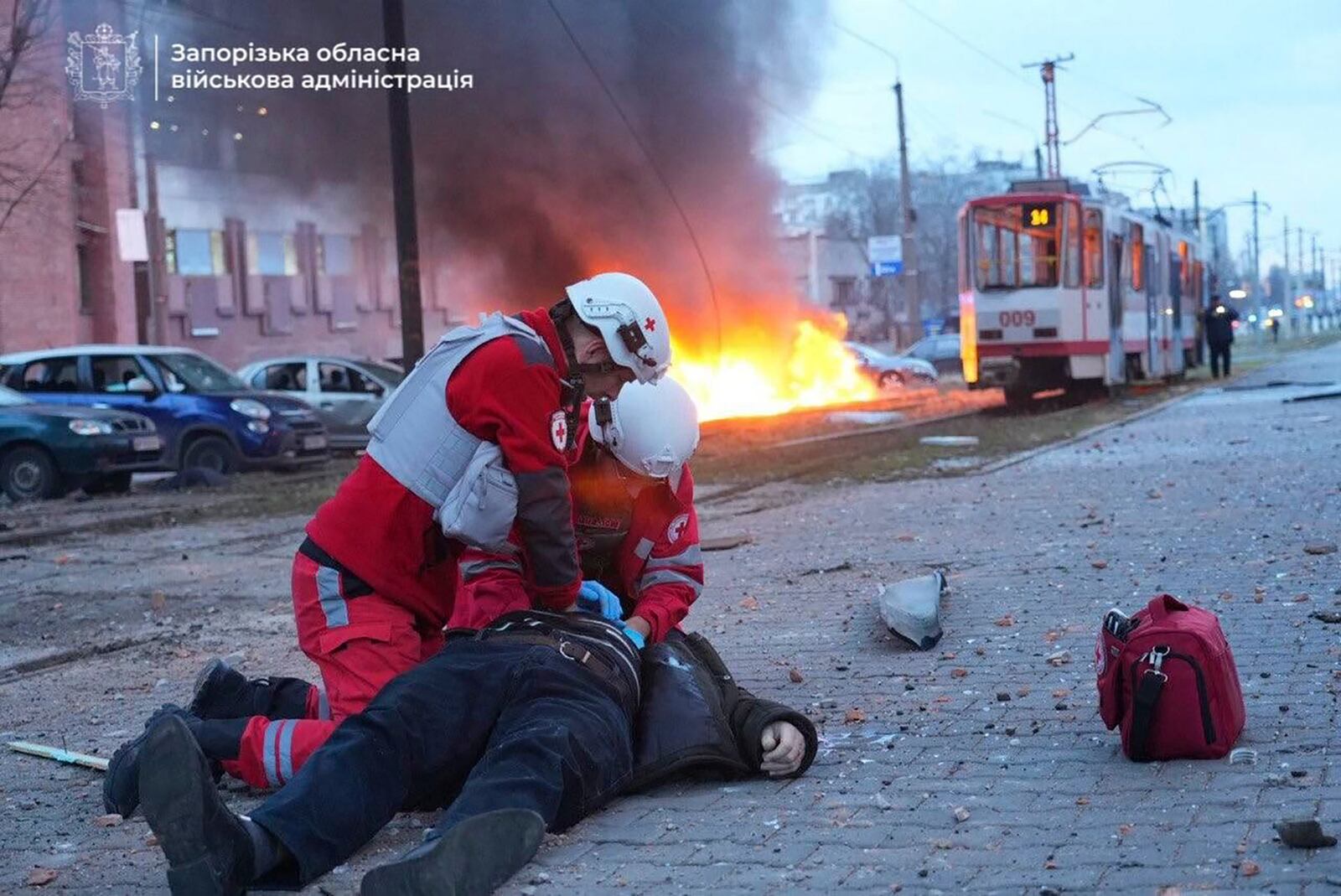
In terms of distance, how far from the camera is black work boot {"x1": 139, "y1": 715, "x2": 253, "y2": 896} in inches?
147

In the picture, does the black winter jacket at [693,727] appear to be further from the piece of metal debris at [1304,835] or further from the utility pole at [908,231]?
the utility pole at [908,231]

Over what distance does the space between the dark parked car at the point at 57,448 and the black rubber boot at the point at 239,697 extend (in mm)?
12400

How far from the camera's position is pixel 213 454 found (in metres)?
19.3

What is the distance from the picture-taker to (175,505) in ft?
52.2

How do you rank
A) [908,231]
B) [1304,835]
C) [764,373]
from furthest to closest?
[908,231] < [764,373] < [1304,835]

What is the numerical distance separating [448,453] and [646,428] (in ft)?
2.09

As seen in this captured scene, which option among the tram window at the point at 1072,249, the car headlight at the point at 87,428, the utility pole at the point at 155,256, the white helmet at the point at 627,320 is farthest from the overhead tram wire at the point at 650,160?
the white helmet at the point at 627,320

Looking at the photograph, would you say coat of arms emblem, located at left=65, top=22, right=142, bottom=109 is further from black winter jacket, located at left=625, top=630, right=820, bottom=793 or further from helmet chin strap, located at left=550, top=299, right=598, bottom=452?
black winter jacket, located at left=625, top=630, right=820, bottom=793

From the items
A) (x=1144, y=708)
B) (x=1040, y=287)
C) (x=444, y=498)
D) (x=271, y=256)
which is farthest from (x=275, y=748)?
(x=271, y=256)

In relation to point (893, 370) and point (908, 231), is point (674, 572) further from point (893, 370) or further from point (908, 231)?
point (908, 231)

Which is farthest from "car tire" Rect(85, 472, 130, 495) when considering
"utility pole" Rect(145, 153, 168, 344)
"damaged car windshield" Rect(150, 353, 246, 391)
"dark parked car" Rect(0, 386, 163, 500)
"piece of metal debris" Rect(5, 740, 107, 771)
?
"piece of metal debris" Rect(5, 740, 107, 771)

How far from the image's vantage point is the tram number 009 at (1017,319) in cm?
2625

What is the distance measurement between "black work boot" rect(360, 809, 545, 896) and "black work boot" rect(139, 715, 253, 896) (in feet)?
1.22

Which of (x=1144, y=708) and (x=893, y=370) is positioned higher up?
(x=893, y=370)
